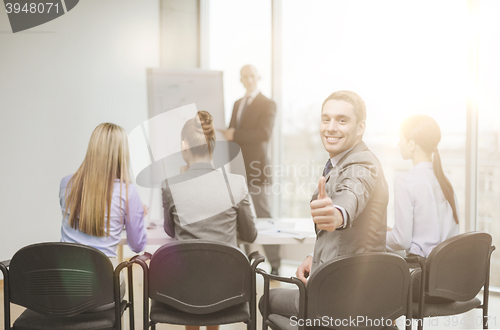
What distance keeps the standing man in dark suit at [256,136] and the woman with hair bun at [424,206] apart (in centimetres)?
205

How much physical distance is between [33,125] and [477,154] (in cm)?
391

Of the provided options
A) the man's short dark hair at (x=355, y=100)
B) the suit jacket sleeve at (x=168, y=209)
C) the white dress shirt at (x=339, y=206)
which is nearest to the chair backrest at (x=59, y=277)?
the suit jacket sleeve at (x=168, y=209)

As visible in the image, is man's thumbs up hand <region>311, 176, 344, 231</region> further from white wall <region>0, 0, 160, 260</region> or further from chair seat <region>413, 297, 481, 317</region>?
white wall <region>0, 0, 160, 260</region>

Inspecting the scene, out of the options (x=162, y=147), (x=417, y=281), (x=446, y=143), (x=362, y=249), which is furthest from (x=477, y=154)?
(x=162, y=147)

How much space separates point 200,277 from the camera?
173 cm

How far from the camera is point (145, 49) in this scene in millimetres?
4812

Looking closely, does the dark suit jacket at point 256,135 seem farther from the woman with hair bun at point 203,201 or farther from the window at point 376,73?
the woman with hair bun at point 203,201

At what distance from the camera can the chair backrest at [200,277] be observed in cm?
Result: 170

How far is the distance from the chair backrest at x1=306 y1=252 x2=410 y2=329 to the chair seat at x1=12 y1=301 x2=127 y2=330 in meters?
0.91

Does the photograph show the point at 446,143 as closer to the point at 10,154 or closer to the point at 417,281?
the point at 417,281

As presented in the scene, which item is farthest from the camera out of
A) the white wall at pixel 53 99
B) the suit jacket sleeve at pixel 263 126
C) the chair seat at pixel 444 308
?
the suit jacket sleeve at pixel 263 126

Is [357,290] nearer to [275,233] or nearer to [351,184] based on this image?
[351,184]

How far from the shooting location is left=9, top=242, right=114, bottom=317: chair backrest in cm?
171

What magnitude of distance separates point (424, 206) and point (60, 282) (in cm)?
172
